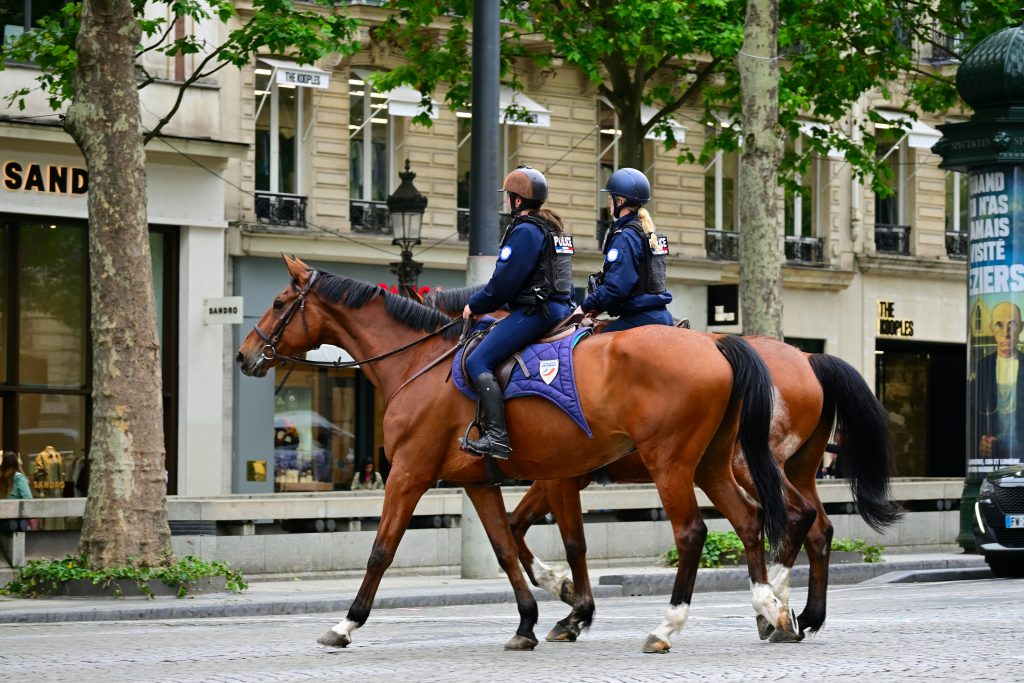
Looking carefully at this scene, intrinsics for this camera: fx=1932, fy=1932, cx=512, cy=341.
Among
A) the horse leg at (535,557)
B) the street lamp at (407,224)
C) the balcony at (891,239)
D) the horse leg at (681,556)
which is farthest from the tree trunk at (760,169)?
the balcony at (891,239)

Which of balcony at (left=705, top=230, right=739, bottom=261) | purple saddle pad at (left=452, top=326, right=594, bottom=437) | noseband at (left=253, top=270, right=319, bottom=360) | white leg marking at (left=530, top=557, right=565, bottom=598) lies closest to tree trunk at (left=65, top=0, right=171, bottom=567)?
noseband at (left=253, top=270, right=319, bottom=360)

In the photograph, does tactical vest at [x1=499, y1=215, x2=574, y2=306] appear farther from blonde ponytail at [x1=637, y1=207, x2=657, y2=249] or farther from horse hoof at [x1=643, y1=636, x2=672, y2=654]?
horse hoof at [x1=643, y1=636, x2=672, y2=654]

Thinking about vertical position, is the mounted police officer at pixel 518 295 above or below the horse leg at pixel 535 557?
above

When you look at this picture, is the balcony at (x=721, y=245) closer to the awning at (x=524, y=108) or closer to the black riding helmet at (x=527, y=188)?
the awning at (x=524, y=108)

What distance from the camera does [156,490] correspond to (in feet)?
60.0

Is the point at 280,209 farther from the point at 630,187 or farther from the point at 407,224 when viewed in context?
the point at 630,187

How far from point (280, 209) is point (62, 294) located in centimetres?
466

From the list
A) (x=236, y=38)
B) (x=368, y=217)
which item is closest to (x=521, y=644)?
(x=236, y=38)

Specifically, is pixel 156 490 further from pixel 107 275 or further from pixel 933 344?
pixel 933 344

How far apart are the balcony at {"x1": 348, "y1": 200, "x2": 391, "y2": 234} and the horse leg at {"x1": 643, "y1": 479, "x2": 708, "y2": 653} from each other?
78.8 feet

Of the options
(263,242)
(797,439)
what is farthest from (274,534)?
(263,242)

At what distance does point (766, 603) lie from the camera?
11.0 m

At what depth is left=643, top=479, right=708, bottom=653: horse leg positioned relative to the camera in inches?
421

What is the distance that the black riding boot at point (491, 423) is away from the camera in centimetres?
1134
